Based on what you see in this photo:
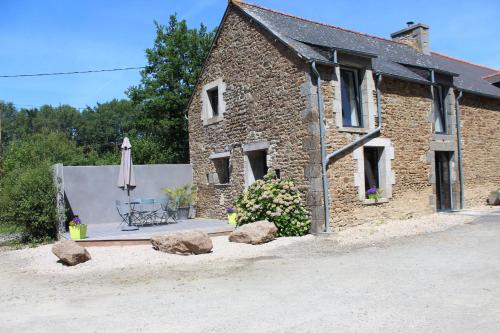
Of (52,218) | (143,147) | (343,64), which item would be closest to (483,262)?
(343,64)

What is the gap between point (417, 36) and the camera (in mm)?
16203

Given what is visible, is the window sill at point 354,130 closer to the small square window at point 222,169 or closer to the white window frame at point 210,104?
the white window frame at point 210,104

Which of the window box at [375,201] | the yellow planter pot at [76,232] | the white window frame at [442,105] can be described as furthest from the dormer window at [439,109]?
the yellow planter pot at [76,232]

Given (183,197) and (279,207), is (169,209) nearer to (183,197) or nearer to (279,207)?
(183,197)

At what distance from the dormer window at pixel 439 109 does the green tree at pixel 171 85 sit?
36.6 feet

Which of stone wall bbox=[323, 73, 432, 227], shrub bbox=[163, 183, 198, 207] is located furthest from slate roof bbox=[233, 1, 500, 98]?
shrub bbox=[163, 183, 198, 207]

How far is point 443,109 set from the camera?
546 inches

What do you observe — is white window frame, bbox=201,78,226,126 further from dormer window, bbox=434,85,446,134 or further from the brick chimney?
the brick chimney

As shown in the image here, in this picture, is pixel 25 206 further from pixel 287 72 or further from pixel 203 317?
pixel 203 317

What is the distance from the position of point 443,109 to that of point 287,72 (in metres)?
5.91

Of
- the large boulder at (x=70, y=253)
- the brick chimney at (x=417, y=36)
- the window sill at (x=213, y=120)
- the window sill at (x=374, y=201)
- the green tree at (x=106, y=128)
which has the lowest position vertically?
the large boulder at (x=70, y=253)

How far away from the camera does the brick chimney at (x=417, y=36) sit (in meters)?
16.1

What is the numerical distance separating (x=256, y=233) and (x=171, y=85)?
13.4 m

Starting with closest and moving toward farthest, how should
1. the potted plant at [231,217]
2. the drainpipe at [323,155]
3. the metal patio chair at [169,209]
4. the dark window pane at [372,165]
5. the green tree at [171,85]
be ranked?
the drainpipe at [323,155]
the dark window pane at [372,165]
the potted plant at [231,217]
the metal patio chair at [169,209]
the green tree at [171,85]
